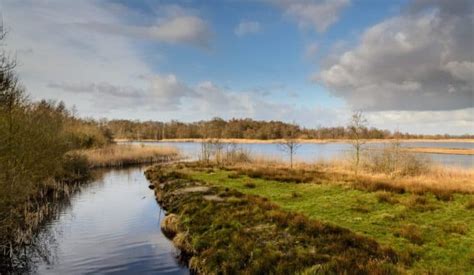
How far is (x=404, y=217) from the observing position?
1079cm

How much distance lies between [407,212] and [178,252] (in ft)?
23.4

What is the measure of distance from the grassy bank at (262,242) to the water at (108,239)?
2.72ft

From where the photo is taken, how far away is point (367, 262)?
23.5 ft

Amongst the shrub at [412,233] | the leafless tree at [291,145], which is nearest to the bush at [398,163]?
the leafless tree at [291,145]

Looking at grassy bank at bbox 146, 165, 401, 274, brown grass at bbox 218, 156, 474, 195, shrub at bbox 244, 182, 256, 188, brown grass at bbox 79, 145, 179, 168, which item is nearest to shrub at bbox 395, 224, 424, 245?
grassy bank at bbox 146, 165, 401, 274

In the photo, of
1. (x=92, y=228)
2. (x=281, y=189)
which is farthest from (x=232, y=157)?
(x=92, y=228)

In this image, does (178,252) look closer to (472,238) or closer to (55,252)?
(55,252)

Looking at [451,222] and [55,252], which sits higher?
[451,222]

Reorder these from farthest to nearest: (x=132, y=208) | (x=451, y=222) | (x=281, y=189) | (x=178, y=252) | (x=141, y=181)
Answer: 1. (x=141, y=181)
2. (x=132, y=208)
3. (x=281, y=189)
4. (x=178, y=252)
5. (x=451, y=222)

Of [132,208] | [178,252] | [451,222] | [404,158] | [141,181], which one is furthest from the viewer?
[141,181]

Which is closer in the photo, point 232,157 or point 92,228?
point 92,228

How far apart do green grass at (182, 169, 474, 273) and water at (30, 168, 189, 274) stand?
15.1ft

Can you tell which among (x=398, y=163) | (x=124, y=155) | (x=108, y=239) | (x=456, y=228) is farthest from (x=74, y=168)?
(x=456, y=228)

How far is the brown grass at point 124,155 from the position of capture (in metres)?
40.2
